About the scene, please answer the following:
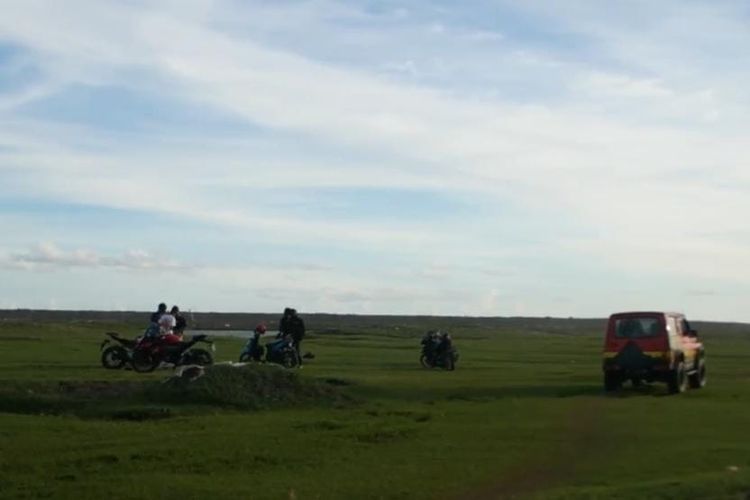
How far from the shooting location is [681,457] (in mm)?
18328

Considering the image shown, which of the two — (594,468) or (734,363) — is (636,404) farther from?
(734,363)

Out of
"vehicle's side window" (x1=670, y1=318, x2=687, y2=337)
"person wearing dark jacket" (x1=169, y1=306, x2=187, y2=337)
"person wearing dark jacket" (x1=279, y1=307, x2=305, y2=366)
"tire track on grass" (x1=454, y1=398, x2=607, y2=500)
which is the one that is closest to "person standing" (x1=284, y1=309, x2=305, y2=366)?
"person wearing dark jacket" (x1=279, y1=307, x2=305, y2=366)

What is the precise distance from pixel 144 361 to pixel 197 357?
1525mm

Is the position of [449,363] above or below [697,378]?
above

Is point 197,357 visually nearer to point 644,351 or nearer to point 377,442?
point 644,351

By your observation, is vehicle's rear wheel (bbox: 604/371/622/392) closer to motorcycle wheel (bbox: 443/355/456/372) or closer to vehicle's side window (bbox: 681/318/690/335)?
vehicle's side window (bbox: 681/318/690/335)

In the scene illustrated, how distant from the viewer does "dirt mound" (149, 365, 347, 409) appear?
2478cm

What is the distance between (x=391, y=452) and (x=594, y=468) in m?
3.21

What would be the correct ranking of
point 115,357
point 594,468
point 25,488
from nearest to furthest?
point 25,488 < point 594,468 < point 115,357

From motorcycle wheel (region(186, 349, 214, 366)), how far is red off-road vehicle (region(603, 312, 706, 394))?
10.6 m

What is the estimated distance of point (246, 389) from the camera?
25.5 m

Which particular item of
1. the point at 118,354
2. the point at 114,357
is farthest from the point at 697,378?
the point at 114,357

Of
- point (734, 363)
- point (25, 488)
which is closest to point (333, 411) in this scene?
point (25, 488)

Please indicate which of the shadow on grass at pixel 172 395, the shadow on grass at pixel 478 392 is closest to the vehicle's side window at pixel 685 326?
the shadow on grass at pixel 478 392
